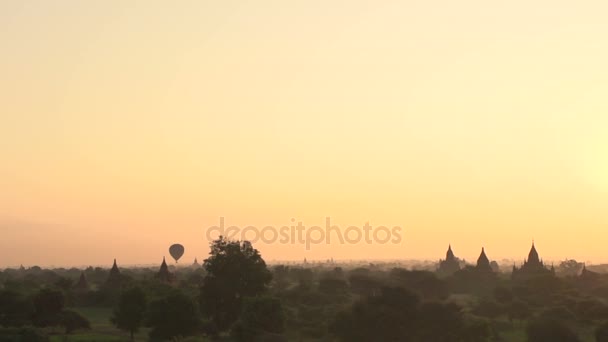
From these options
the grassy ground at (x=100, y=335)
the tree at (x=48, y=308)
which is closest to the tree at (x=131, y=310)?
the grassy ground at (x=100, y=335)

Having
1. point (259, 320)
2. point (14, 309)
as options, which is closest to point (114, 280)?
point (14, 309)

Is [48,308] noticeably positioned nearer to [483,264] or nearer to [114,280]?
[114,280]

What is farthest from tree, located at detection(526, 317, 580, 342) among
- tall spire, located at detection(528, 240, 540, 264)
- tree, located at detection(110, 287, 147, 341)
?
tall spire, located at detection(528, 240, 540, 264)

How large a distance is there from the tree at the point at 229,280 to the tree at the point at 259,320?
34.0ft

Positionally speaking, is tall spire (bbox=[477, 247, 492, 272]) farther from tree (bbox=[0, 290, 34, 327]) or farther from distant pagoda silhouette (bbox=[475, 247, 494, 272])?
tree (bbox=[0, 290, 34, 327])

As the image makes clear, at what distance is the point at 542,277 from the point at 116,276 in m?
65.7

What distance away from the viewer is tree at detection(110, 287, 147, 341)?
67.6 m

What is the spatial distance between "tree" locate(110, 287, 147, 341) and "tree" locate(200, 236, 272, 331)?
18.2ft

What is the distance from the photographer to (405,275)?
388 feet

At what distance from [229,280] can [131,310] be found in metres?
9.15

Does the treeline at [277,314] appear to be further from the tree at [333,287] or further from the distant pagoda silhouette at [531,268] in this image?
the distant pagoda silhouette at [531,268]

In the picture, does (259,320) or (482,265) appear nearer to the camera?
(259,320)

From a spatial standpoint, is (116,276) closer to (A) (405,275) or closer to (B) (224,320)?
(A) (405,275)

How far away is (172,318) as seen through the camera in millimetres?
62281
